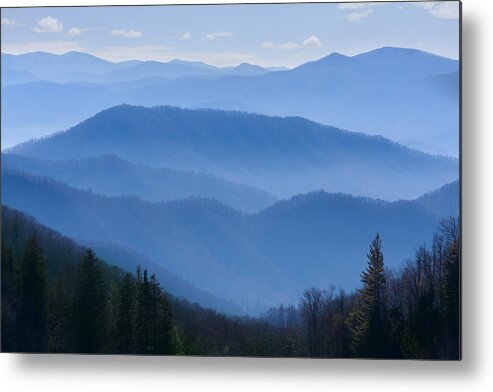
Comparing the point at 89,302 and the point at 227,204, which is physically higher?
the point at 227,204

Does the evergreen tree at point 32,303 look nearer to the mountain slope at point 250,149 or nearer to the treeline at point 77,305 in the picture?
the treeline at point 77,305

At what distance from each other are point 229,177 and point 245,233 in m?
0.27

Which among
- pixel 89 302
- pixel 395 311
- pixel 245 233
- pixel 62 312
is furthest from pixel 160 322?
pixel 395 311

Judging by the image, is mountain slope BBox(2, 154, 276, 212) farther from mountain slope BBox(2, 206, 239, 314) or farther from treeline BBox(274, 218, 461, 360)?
treeline BBox(274, 218, 461, 360)

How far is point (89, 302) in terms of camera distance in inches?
→ 213

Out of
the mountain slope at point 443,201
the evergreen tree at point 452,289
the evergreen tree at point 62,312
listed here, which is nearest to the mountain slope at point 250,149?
the mountain slope at point 443,201

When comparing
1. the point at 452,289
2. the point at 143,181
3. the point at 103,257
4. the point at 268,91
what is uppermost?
the point at 268,91

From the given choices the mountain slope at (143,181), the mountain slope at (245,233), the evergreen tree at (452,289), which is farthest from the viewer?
the mountain slope at (143,181)

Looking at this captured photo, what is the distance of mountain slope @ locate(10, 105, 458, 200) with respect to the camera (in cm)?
531

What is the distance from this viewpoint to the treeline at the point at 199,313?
5.19 m

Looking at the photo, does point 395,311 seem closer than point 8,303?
Yes

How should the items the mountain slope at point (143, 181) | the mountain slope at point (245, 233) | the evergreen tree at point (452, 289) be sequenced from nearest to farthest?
the evergreen tree at point (452, 289) → the mountain slope at point (245, 233) → the mountain slope at point (143, 181)

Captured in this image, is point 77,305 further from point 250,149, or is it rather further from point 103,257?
point 250,149

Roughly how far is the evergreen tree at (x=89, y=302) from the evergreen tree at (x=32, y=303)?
17 centimetres
